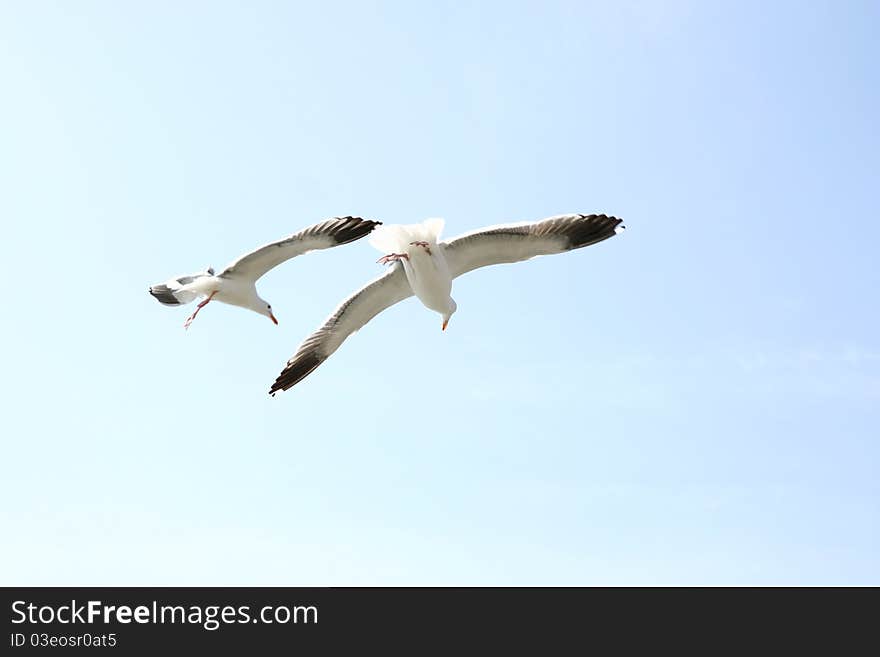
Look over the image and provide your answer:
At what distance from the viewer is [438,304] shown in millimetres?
19500

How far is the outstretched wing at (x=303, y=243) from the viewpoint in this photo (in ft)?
64.4

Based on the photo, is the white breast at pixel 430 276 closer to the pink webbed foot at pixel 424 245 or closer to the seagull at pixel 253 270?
the pink webbed foot at pixel 424 245

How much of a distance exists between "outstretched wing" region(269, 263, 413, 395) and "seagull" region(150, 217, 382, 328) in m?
1.02

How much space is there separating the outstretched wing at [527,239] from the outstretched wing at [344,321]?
164cm

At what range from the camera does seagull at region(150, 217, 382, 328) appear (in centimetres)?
1967

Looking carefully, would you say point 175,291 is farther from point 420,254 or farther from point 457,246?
point 457,246

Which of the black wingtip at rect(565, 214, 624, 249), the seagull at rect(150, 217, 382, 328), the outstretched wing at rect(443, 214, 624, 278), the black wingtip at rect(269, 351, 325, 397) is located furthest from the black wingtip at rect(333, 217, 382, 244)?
the black wingtip at rect(565, 214, 624, 249)

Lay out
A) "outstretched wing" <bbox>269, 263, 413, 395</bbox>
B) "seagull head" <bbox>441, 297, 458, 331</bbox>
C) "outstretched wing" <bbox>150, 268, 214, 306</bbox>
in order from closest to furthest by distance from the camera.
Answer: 1. "seagull head" <bbox>441, 297, 458, 331</bbox>
2. "outstretched wing" <bbox>269, 263, 413, 395</bbox>
3. "outstretched wing" <bbox>150, 268, 214, 306</bbox>

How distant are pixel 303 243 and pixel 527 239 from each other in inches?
160

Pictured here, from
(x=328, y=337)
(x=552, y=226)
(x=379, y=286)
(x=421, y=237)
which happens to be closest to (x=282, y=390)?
(x=328, y=337)

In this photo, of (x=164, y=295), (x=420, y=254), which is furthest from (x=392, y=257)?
(x=164, y=295)

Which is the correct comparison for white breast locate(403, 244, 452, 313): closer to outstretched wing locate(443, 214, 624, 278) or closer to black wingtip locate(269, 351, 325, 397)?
outstretched wing locate(443, 214, 624, 278)

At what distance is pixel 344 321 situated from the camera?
68.6 ft

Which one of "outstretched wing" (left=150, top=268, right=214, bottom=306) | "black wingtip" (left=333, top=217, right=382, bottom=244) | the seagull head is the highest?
"outstretched wing" (left=150, top=268, right=214, bottom=306)
